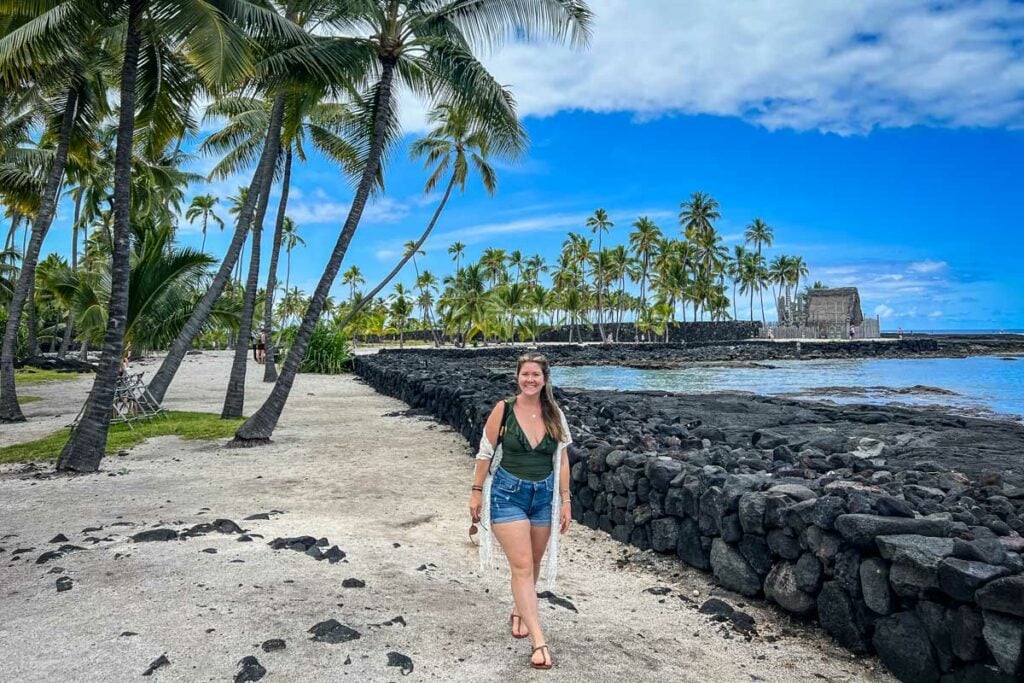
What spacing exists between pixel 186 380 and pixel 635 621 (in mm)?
25225

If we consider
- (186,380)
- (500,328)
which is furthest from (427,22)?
(500,328)

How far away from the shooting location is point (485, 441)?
3750 mm

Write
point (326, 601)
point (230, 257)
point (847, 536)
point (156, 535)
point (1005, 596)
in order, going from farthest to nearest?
point (230, 257) < point (156, 535) < point (326, 601) < point (847, 536) < point (1005, 596)

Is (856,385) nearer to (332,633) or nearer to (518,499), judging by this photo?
(518,499)

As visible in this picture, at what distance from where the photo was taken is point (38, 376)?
25.5m

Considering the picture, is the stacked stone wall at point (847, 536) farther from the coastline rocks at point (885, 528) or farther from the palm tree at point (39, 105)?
the palm tree at point (39, 105)

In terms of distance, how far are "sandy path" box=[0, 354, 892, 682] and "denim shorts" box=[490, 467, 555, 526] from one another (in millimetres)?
863

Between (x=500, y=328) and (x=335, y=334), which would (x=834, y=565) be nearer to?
(x=335, y=334)

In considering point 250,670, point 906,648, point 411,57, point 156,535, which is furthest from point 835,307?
point 250,670

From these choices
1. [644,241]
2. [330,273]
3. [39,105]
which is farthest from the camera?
[644,241]

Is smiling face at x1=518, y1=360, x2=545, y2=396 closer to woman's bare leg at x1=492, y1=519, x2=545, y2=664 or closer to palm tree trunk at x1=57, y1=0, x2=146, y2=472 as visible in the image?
woman's bare leg at x1=492, y1=519, x2=545, y2=664

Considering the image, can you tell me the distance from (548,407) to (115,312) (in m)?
7.49

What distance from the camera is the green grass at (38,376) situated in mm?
23672

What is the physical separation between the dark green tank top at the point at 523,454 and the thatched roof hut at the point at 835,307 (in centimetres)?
7987
